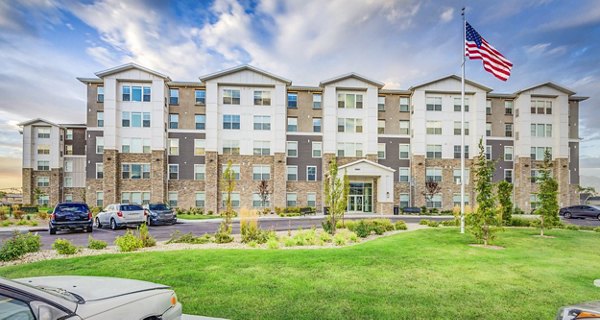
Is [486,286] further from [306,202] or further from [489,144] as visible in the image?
[489,144]

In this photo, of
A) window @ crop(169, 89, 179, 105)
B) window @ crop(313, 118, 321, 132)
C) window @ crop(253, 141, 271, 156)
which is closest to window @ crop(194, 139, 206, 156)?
window @ crop(169, 89, 179, 105)

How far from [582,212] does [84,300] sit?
1607 inches

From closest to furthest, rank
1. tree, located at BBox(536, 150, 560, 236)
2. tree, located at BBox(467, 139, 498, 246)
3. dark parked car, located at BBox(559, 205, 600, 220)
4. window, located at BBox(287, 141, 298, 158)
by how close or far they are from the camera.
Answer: tree, located at BBox(467, 139, 498, 246) → tree, located at BBox(536, 150, 560, 236) → dark parked car, located at BBox(559, 205, 600, 220) → window, located at BBox(287, 141, 298, 158)

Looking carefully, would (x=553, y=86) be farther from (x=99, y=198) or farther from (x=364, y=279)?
(x=99, y=198)

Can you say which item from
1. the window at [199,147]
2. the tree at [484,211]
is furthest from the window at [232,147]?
the tree at [484,211]

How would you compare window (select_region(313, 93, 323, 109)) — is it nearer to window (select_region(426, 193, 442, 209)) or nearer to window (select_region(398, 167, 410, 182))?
window (select_region(398, 167, 410, 182))

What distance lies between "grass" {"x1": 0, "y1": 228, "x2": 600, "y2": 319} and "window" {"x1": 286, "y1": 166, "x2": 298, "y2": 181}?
24.9 m

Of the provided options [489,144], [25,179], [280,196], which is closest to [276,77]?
[280,196]

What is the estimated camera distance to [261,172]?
119 ft

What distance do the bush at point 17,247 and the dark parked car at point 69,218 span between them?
6921mm

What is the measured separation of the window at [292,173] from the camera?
1458 inches

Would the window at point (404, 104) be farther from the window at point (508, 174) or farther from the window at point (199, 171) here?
the window at point (199, 171)

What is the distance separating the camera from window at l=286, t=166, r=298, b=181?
37.0 metres

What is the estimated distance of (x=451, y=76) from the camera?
3775 cm
